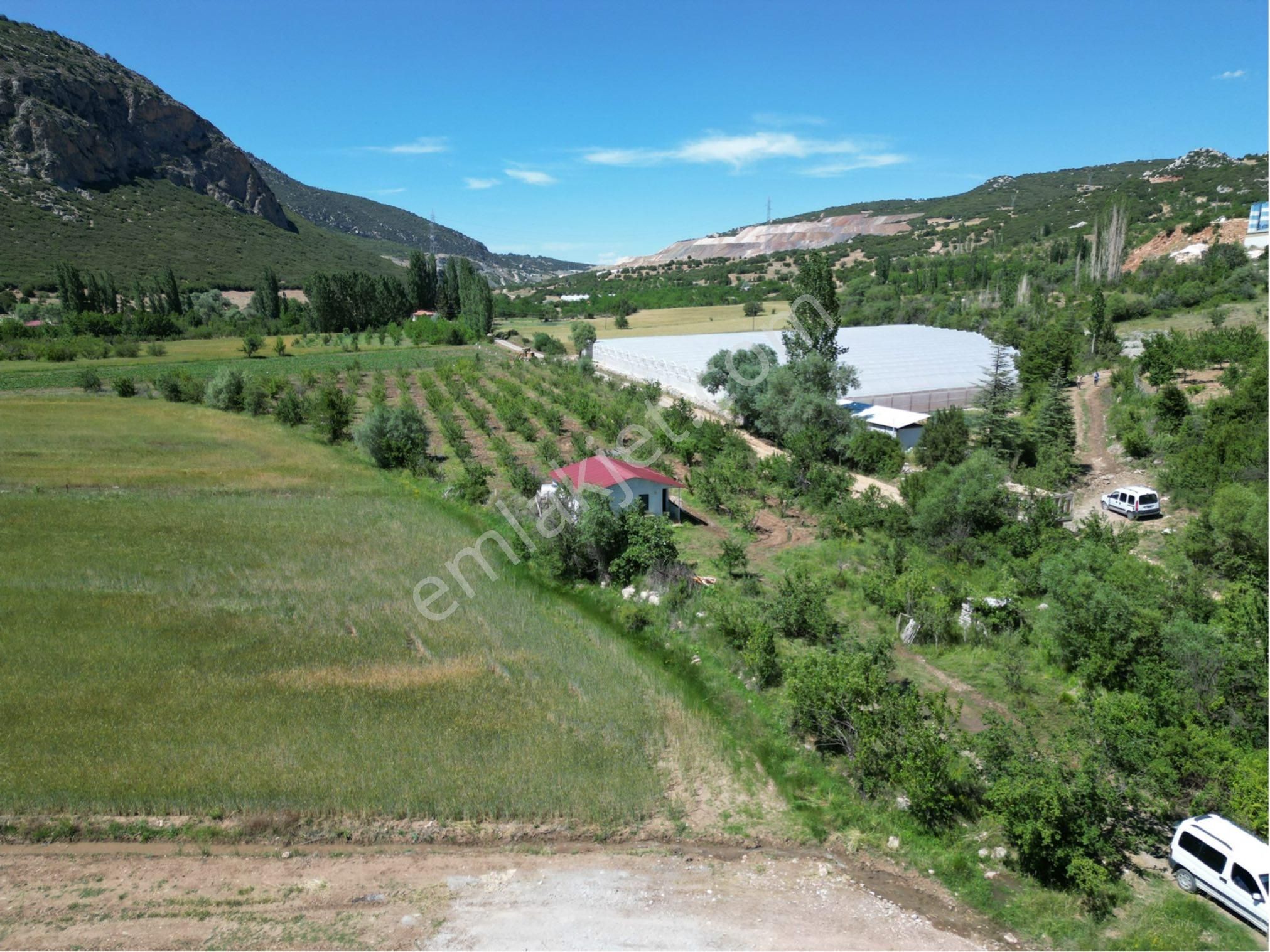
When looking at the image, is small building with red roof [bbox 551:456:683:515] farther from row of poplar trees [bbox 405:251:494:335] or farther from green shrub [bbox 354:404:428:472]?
row of poplar trees [bbox 405:251:494:335]

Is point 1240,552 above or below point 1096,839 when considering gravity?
above

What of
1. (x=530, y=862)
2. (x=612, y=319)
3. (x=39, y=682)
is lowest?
(x=530, y=862)

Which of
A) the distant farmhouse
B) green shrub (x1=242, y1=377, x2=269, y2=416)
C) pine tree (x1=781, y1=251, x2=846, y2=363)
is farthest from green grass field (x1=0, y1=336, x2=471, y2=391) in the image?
the distant farmhouse

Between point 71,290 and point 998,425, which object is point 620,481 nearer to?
point 998,425

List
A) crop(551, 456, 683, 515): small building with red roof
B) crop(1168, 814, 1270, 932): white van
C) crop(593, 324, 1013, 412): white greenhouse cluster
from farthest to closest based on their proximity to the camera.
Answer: crop(593, 324, 1013, 412): white greenhouse cluster < crop(551, 456, 683, 515): small building with red roof < crop(1168, 814, 1270, 932): white van

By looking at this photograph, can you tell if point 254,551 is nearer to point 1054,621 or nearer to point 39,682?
point 39,682

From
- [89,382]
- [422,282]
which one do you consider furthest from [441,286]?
[89,382]

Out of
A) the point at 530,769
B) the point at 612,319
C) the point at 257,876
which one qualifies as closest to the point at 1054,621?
the point at 530,769
